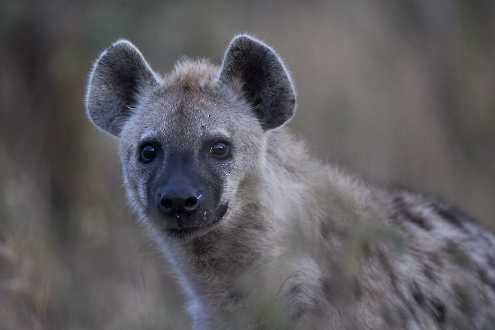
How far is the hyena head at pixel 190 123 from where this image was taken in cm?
431

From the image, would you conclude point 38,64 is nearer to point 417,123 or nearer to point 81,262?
point 81,262

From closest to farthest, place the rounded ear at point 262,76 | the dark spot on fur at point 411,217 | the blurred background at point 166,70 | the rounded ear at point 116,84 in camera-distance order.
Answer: the rounded ear at point 262,76, the dark spot on fur at point 411,217, the rounded ear at point 116,84, the blurred background at point 166,70

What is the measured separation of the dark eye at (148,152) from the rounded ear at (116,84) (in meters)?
0.41

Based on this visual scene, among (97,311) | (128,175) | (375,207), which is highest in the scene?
(375,207)

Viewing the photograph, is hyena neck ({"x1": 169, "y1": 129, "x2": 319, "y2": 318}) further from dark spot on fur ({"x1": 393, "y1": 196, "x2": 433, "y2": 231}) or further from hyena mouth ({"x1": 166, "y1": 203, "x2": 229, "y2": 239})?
dark spot on fur ({"x1": 393, "y1": 196, "x2": 433, "y2": 231})

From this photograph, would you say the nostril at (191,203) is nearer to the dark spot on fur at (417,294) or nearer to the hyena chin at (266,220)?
the hyena chin at (266,220)

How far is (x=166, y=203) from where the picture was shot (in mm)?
4211

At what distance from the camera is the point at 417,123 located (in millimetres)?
8711

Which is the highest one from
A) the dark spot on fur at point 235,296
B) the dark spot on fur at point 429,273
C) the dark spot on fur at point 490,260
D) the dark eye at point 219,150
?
the dark spot on fur at point 490,260

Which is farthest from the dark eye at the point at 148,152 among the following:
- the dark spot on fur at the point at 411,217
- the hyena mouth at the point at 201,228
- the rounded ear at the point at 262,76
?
the dark spot on fur at the point at 411,217

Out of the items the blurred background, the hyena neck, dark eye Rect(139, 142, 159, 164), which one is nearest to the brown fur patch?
dark eye Rect(139, 142, 159, 164)

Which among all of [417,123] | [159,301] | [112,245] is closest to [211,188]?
[159,301]

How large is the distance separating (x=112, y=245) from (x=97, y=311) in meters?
1.41

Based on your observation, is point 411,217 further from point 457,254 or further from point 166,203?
point 166,203
